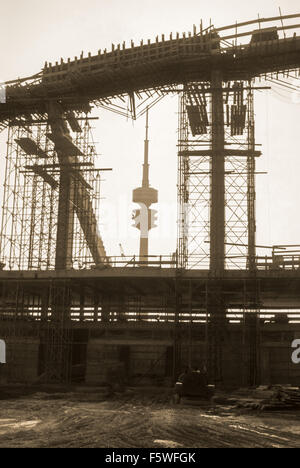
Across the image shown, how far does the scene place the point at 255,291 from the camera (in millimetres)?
32156

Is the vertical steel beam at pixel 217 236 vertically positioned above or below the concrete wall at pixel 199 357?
above

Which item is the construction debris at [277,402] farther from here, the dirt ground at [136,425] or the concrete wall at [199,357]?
A: the concrete wall at [199,357]

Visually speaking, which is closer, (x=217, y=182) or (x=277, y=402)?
(x=277, y=402)

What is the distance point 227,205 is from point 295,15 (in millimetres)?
13375

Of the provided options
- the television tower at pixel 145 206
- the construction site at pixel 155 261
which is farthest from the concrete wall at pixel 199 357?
the television tower at pixel 145 206

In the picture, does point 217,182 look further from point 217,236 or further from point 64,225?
point 64,225

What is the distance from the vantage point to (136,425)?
1734 centimetres

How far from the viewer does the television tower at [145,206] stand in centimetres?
10116


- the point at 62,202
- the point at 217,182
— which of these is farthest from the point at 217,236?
the point at 62,202

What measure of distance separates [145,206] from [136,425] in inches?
3925

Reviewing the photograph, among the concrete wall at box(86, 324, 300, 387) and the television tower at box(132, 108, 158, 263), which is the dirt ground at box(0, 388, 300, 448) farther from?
the television tower at box(132, 108, 158, 263)

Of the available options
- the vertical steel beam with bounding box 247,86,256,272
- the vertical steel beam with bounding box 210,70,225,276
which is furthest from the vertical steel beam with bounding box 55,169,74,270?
the vertical steel beam with bounding box 247,86,256,272

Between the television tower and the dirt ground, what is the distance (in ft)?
246

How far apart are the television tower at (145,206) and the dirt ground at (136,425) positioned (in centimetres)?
7490
